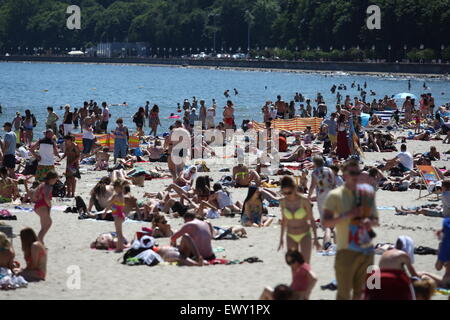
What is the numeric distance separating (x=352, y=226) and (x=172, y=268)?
3835mm

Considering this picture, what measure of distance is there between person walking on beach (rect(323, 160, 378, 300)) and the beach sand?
1.67 meters

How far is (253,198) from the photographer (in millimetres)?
14727

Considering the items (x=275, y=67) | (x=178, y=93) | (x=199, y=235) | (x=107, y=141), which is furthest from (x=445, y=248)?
(x=275, y=67)

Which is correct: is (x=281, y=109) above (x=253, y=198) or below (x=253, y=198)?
below

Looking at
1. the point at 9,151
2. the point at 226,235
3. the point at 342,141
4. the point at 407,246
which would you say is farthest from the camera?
the point at 342,141

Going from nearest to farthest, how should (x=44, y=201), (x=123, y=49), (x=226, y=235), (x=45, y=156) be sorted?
1. (x=44, y=201)
2. (x=226, y=235)
3. (x=45, y=156)
4. (x=123, y=49)

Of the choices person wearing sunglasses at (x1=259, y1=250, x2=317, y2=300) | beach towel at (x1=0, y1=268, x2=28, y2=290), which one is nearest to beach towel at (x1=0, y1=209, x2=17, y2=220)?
beach towel at (x1=0, y1=268, x2=28, y2=290)

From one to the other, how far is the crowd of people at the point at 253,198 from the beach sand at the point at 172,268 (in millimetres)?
257

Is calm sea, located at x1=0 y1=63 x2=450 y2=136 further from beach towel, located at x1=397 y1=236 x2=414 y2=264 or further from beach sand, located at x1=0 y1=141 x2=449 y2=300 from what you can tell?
beach towel, located at x1=397 y1=236 x2=414 y2=264

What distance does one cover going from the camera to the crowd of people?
28.5ft

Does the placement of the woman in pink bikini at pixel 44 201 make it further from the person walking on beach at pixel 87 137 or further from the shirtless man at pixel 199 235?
the person walking on beach at pixel 87 137

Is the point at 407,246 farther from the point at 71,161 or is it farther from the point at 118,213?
the point at 71,161

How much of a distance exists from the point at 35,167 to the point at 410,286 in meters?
10.9
